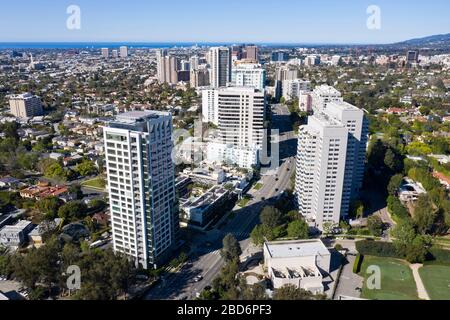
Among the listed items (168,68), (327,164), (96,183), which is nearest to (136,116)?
(327,164)

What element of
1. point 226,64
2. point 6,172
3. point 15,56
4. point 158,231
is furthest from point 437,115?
point 15,56

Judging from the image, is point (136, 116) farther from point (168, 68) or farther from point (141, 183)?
point (168, 68)

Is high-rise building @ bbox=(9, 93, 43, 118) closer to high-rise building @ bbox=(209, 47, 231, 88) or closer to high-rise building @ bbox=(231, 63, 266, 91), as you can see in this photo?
high-rise building @ bbox=(209, 47, 231, 88)

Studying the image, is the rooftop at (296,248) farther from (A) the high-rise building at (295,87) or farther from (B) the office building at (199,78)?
(B) the office building at (199,78)

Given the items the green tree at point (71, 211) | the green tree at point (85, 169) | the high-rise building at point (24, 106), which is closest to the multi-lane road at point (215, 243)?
the green tree at point (71, 211)

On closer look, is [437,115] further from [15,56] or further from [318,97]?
[15,56]

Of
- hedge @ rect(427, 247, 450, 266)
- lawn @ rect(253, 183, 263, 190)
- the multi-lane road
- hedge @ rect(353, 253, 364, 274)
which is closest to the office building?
the multi-lane road
